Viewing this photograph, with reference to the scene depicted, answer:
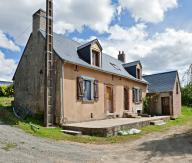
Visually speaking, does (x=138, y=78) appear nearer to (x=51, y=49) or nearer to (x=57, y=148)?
(x=51, y=49)

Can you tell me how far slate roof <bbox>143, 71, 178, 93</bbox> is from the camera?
86.5 ft

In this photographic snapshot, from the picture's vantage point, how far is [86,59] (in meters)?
17.7

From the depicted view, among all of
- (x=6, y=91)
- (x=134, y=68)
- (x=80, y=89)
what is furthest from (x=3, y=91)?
(x=134, y=68)

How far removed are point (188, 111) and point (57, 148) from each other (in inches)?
982

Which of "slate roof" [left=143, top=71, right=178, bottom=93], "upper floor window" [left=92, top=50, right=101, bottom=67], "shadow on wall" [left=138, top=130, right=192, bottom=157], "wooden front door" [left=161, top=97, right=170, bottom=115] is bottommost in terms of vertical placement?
"shadow on wall" [left=138, top=130, right=192, bottom=157]

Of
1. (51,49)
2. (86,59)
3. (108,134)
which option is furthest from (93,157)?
(86,59)

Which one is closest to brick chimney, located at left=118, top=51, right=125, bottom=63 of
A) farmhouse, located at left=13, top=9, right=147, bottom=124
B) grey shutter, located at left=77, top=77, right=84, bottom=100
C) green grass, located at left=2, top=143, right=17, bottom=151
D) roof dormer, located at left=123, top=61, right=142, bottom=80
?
roof dormer, located at left=123, top=61, right=142, bottom=80

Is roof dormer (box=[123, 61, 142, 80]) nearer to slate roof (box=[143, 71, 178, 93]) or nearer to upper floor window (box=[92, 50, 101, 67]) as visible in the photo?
slate roof (box=[143, 71, 178, 93])

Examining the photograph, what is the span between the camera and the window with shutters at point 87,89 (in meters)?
16.0

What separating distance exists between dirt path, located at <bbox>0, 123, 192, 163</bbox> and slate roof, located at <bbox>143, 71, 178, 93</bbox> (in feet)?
50.3

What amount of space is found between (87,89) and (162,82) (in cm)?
1315

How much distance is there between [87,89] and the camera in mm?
17094

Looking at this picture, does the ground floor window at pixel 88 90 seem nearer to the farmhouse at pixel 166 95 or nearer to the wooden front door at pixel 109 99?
the wooden front door at pixel 109 99

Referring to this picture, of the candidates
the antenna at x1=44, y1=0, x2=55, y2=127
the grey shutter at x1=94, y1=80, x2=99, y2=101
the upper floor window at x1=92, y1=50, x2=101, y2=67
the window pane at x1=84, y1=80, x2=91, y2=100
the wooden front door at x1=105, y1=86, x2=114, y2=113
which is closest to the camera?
the antenna at x1=44, y1=0, x2=55, y2=127
